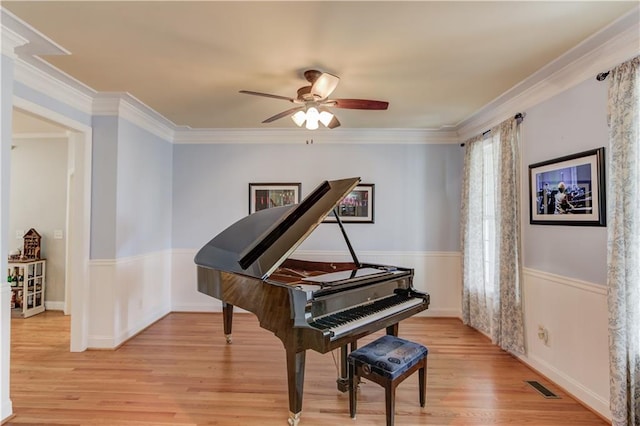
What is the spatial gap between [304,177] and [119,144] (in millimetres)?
2366

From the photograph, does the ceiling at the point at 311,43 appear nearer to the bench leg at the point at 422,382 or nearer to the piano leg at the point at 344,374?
the piano leg at the point at 344,374

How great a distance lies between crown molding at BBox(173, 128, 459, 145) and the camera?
15.2 ft

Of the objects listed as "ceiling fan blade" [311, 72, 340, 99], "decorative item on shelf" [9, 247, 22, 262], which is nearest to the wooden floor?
"decorative item on shelf" [9, 247, 22, 262]

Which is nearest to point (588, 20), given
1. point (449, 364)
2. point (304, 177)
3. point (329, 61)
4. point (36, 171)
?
point (329, 61)

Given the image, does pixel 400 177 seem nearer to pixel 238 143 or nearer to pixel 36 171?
pixel 238 143

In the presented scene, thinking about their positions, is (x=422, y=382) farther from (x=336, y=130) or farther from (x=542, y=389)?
(x=336, y=130)

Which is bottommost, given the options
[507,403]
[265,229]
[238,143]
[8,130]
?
[507,403]

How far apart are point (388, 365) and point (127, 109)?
12.4 feet

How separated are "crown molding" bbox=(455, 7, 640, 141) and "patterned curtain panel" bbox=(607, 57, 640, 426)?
18cm

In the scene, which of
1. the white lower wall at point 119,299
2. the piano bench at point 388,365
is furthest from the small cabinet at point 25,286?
the piano bench at point 388,365

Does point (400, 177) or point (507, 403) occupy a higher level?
point (400, 177)

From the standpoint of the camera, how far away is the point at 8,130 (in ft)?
7.39

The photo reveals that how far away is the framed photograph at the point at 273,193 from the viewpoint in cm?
468

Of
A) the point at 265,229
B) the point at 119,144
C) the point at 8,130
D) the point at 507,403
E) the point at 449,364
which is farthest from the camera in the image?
the point at 119,144
